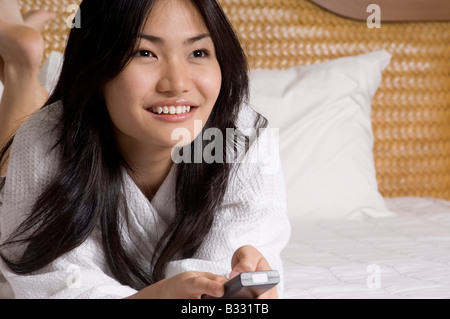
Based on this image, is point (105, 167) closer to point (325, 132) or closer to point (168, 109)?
point (168, 109)

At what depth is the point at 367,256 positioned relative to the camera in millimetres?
1334

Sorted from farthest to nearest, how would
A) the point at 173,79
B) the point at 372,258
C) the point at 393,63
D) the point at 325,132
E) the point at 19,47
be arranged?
1. the point at 393,63
2. the point at 325,132
3. the point at 19,47
4. the point at 372,258
5. the point at 173,79

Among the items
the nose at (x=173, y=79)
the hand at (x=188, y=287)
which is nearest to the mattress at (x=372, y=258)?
the hand at (x=188, y=287)

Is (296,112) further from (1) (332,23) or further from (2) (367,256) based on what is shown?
(2) (367,256)

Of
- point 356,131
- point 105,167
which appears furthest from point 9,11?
point 356,131

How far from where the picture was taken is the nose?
981mm

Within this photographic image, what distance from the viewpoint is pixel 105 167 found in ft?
3.67

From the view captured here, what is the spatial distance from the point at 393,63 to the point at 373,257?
3.42 ft

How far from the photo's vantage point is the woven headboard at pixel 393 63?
2115mm

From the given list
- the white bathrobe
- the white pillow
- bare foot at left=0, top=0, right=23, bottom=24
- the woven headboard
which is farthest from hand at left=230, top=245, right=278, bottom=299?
the woven headboard

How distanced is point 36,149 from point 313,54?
1.25 metres

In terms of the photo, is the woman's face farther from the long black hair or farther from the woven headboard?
the woven headboard

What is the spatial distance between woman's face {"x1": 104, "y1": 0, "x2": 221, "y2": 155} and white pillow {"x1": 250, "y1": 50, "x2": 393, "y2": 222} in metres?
0.67

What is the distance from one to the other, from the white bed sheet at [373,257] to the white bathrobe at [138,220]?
0.11 m
